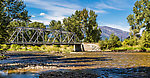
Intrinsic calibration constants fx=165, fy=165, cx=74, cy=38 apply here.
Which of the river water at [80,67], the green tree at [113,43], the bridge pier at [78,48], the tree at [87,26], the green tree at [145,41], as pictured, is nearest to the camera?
the river water at [80,67]

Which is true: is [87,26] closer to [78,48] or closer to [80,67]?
[78,48]

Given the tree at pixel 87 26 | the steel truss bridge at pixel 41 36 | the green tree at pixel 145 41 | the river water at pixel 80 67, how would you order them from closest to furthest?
the river water at pixel 80 67 → the steel truss bridge at pixel 41 36 → the green tree at pixel 145 41 → the tree at pixel 87 26

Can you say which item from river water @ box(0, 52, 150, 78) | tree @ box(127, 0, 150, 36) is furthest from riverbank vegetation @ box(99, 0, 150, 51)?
river water @ box(0, 52, 150, 78)

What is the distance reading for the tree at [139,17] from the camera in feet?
259

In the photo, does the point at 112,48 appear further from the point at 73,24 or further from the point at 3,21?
the point at 3,21

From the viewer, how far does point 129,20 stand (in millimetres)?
88938

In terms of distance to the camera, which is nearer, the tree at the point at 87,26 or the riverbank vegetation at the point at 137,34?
the riverbank vegetation at the point at 137,34

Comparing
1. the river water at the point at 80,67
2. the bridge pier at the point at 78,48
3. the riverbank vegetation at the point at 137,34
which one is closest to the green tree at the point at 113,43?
the riverbank vegetation at the point at 137,34

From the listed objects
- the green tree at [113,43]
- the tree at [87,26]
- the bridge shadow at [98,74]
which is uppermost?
the tree at [87,26]

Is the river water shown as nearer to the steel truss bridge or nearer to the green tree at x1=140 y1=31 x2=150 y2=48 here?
the steel truss bridge

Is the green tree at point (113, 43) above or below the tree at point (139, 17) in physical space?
below

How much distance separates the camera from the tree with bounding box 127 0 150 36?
3106 inches

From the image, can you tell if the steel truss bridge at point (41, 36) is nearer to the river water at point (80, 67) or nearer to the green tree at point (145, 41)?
the river water at point (80, 67)

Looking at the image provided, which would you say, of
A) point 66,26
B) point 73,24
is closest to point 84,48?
point 73,24
